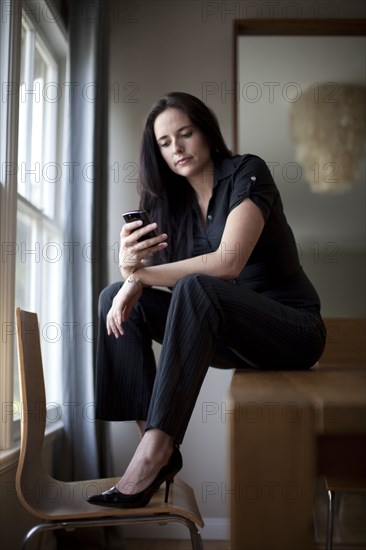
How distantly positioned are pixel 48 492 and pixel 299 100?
1.99 m

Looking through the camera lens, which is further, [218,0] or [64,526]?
[218,0]

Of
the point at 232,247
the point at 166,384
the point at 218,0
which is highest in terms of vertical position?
the point at 218,0

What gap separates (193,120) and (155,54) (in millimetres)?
1249

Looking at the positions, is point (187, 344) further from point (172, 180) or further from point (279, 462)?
point (172, 180)

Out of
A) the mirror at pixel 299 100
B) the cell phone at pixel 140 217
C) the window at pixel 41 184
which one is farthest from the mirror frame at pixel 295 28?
the cell phone at pixel 140 217

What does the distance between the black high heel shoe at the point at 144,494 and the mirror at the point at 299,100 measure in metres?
1.57

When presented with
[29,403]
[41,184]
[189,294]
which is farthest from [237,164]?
[41,184]

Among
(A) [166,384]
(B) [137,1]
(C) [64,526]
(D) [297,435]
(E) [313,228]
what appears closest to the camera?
(D) [297,435]

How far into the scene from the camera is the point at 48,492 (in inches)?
68.3

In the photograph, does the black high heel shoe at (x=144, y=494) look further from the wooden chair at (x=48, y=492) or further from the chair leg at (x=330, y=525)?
the chair leg at (x=330, y=525)

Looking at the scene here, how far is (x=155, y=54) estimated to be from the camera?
3.12m

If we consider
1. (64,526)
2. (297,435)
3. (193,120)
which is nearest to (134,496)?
(64,526)

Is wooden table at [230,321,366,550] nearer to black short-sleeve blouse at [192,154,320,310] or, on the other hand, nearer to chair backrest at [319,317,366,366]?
black short-sleeve blouse at [192,154,320,310]

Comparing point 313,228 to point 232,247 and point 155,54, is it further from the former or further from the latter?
point 232,247
